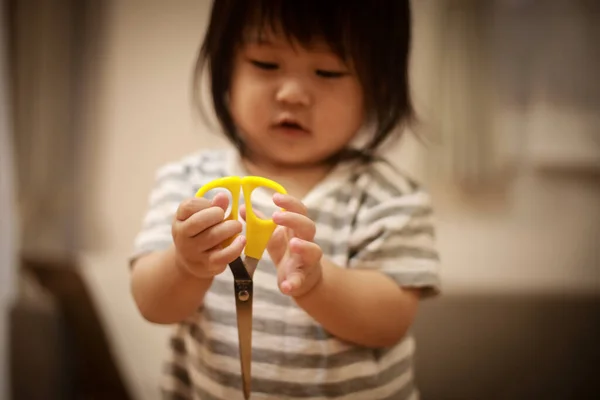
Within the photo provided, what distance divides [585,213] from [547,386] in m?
0.18

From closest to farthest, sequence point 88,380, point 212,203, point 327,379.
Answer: point 212,203 → point 327,379 → point 88,380

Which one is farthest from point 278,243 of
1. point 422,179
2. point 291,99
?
point 422,179

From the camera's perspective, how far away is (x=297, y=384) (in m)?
0.41

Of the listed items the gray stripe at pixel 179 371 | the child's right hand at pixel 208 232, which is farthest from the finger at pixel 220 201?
the gray stripe at pixel 179 371

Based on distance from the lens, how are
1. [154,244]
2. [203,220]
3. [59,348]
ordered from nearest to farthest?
1. [203,220]
2. [154,244]
3. [59,348]

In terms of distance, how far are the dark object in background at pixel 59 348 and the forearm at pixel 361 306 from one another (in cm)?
23

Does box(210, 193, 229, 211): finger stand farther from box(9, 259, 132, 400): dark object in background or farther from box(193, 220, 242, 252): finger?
box(9, 259, 132, 400): dark object in background

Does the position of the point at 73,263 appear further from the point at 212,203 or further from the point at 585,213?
the point at 585,213

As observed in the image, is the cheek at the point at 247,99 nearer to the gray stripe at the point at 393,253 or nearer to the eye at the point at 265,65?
the eye at the point at 265,65

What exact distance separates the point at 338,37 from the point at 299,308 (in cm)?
20

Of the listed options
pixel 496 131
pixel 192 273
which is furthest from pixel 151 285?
pixel 496 131

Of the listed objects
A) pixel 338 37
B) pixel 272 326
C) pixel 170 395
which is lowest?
pixel 170 395

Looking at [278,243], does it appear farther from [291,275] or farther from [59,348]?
[59,348]

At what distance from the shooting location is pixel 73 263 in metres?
0.49
